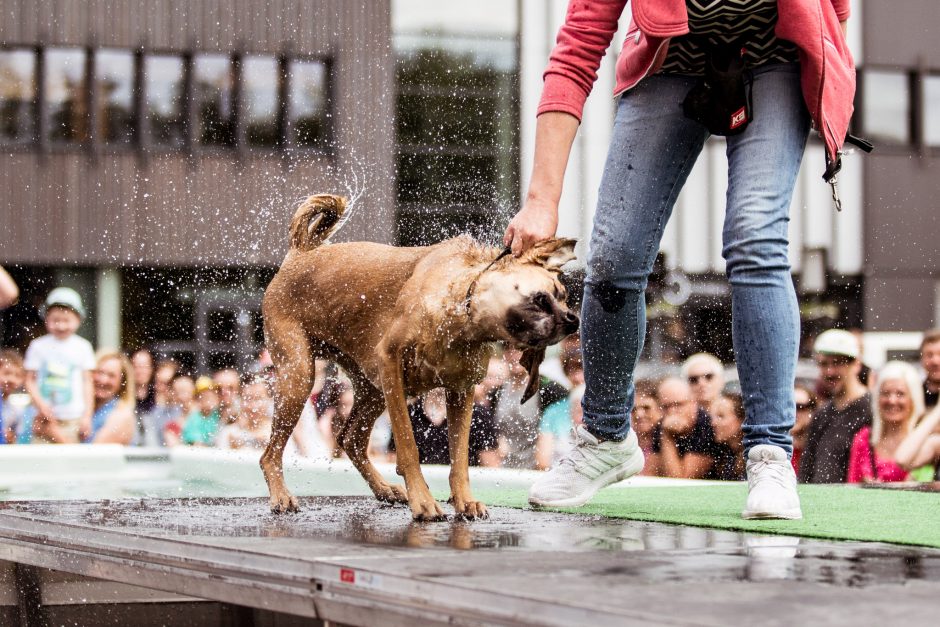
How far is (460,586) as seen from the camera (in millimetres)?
2018

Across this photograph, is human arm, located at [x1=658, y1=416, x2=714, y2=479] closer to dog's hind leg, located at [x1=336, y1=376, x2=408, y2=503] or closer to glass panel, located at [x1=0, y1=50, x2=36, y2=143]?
dog's hind leg, located at [x1=336, y1=376, x2=408, y2=503]

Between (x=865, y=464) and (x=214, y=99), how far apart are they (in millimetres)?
14977

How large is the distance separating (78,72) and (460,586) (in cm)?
1908

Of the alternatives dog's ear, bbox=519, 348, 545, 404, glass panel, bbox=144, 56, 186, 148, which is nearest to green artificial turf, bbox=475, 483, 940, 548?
dog's ear, bbox=519, 348, 545, 404

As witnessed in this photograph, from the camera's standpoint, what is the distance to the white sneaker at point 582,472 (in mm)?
3900

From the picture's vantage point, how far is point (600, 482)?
3955 millimetres

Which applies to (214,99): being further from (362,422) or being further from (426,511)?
(426,511)

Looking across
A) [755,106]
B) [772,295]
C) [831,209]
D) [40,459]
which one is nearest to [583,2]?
[755,106]

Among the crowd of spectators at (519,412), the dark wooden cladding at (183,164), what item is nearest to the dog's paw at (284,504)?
the crowd of spectators at (519,412)

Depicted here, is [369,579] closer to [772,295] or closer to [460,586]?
[460,586]

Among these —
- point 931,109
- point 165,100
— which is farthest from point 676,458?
point 931,109

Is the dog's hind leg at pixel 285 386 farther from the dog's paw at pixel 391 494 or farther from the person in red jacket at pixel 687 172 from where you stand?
the person in red jacket at pixel 687 172

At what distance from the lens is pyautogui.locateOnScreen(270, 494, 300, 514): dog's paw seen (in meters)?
3.92

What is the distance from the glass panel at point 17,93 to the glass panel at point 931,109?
13.9 m
